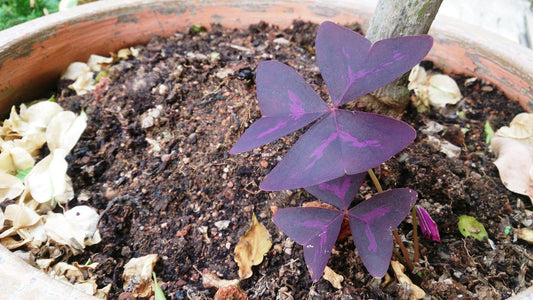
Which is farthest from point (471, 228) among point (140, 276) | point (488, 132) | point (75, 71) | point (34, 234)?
point (75, 71)

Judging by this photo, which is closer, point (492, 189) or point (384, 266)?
point (384, 266)

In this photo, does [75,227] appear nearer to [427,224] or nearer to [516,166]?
[427,224]

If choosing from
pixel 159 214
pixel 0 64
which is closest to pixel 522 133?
pixel 159 214

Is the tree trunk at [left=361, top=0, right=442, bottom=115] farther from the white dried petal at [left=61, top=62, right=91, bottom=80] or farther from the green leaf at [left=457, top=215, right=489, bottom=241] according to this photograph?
the white dried petal at [left=61, top=62, right=91, bottom=80]

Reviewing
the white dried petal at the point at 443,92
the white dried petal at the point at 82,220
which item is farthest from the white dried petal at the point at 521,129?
the white dried petal at the point at 82,220

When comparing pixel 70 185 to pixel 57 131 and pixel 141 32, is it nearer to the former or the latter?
pixel 57 131

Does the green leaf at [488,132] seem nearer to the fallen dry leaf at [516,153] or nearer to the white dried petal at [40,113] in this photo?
the fallen dry leaf at [516,153]
